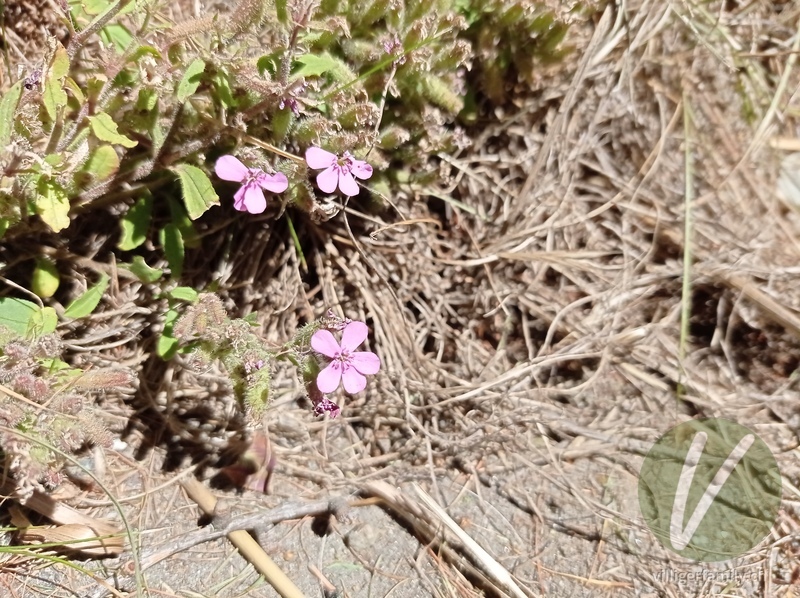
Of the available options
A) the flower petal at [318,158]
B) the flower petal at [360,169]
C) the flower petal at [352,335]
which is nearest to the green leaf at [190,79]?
the flower petal at [318,158]

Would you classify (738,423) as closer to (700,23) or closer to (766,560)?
(766,560)

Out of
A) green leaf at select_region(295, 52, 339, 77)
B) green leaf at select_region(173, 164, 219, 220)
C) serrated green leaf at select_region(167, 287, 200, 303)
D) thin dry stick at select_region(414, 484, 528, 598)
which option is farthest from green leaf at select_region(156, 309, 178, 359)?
thin dry stick at select_region(414, 484, 528, 598)

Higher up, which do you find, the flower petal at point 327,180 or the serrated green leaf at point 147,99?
the serrated green leaf at point 147,99

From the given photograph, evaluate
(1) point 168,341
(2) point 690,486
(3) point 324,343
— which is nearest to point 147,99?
(1) point 168,341

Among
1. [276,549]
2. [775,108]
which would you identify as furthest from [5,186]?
[775,108]

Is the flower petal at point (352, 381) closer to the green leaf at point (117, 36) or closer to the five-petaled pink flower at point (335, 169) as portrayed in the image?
the five-petaled pink flower at point (335, 169)

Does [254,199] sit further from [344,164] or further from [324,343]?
[324,343]

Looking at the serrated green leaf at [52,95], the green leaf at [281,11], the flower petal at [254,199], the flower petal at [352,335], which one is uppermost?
the green leaf at [281,11]
